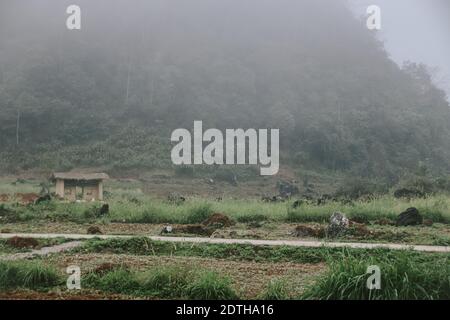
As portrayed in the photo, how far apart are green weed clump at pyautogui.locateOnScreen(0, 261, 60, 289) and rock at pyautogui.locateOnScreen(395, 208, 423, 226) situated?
10.2 m

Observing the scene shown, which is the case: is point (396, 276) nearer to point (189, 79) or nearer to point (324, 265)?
point (324, 265)

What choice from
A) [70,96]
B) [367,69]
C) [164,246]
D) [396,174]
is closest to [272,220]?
[164,246]

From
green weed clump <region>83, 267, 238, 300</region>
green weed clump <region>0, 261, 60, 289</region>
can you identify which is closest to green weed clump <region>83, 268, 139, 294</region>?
green weed clump <region>83, 267, 238, 300</region>

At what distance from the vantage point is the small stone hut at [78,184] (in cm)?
2513

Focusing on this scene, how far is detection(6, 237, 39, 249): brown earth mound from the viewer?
1043 cm

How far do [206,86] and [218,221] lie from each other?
4511cm

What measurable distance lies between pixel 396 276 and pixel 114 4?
73.1 metres

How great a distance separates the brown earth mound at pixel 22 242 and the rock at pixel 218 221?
5099 mm

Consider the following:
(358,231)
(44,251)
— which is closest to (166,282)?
(44,251)

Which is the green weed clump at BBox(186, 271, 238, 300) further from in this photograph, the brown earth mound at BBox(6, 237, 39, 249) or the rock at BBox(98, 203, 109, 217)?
the rock at BBox(98, 203, 109, 217)

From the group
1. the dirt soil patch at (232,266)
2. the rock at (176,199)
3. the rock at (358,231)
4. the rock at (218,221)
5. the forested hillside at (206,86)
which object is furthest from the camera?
the forested hillside at (206,86)

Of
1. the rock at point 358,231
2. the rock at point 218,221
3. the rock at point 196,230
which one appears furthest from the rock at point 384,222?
the rock at point 196,230

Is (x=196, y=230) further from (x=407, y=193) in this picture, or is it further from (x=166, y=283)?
(x=407, y=193)

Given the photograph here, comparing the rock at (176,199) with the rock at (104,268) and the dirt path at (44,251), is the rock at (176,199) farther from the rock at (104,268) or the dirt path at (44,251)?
the rock at (104,268)
